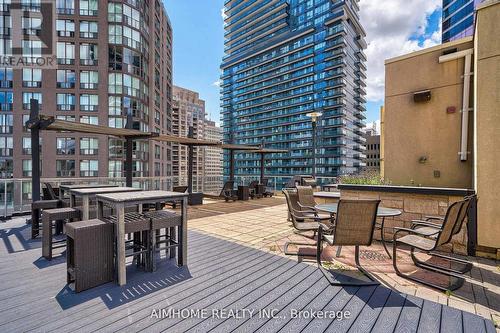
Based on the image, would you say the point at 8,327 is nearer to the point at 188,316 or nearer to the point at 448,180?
the point at 188,316

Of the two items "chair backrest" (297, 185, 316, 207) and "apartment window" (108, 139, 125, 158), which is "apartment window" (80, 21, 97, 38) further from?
"chair backrest" (297, 185, 316, 207)

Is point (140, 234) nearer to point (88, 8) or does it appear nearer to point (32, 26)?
point (88, 8)

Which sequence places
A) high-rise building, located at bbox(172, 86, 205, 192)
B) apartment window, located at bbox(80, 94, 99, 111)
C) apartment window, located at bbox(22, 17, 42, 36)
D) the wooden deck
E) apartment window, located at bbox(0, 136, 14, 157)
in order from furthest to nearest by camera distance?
1. high-rise building, located at bbox(172, 86, 205, 192)
2. apartment window, located at bbox(80, 94, 99, 111)
3. apartment window, located at bbox(0, 136, 14, 157)
4. apartment window, located at bbox(22, 17, 42, 36)
5. the wooden deck

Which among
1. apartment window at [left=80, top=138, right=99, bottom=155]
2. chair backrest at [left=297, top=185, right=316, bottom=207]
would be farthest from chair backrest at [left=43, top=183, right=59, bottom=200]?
apartment window at [left=80, top=138, right=99, bottom=155]

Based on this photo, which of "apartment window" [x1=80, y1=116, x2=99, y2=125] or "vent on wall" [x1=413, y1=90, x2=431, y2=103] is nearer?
"vent on wall" [x1=413, y1=90, x2=431, y2=103]

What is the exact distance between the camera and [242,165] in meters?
76.5

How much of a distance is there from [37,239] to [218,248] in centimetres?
304

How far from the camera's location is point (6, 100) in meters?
23.6

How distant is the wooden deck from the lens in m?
1.76

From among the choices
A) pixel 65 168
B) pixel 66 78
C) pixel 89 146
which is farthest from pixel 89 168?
pixel 66 78

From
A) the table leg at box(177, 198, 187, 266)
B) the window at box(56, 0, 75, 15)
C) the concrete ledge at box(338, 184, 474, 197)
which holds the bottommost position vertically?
the table leg at box(177, 198, 187, 266)


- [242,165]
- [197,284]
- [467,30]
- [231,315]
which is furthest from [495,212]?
[242,165]

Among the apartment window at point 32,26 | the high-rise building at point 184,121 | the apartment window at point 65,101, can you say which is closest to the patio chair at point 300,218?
the apartment window at point 65,101

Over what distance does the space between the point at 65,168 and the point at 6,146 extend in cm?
613
